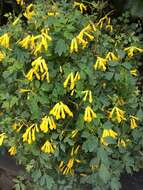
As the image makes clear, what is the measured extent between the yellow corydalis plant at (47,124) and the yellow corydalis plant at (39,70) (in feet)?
0.65

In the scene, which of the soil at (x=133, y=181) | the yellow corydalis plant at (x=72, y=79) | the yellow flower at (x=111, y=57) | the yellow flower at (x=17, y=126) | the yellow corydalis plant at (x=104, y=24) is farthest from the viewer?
Result: the soil at (x=133, y=181)

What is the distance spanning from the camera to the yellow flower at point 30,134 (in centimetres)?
247

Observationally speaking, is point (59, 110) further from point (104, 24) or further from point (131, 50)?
point (104, 24)

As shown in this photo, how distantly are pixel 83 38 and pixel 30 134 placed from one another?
568 millimetres

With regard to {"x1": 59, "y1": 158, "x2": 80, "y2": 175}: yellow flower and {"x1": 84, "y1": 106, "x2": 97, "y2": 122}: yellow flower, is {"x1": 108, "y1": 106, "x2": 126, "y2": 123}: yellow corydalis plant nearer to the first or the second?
{"x1": 84, "y1": 106, "x2": 97, "y2": 122}: yellow flower

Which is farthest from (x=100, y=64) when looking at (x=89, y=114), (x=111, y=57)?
(x=89, y=114)

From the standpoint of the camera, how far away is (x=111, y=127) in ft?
8.00

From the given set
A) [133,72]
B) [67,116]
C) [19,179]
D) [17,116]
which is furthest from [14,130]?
[133,72]

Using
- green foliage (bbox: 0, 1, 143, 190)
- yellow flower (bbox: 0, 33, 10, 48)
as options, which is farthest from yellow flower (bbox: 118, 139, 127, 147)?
yellow flower (bbox: 0, 33, 10, 48)

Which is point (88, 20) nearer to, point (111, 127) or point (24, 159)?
point (111, 127)

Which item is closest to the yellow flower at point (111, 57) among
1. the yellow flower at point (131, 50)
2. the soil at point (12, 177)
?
the yellow flower at point (131, 50)

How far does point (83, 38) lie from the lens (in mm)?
2449

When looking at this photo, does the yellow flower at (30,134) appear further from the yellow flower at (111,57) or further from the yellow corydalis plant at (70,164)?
the yellow flower at (111,57)

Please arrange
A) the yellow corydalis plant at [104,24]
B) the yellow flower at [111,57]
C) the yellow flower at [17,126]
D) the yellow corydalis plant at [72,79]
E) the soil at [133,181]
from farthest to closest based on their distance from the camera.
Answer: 1. the soil at [133,181]
2. the yellow corydalis plant at [104,24]
3. the yellow flower at [17,126]
4. the yellow flower at [111,57]
5. the yellow corydalis plant at [72,79]
